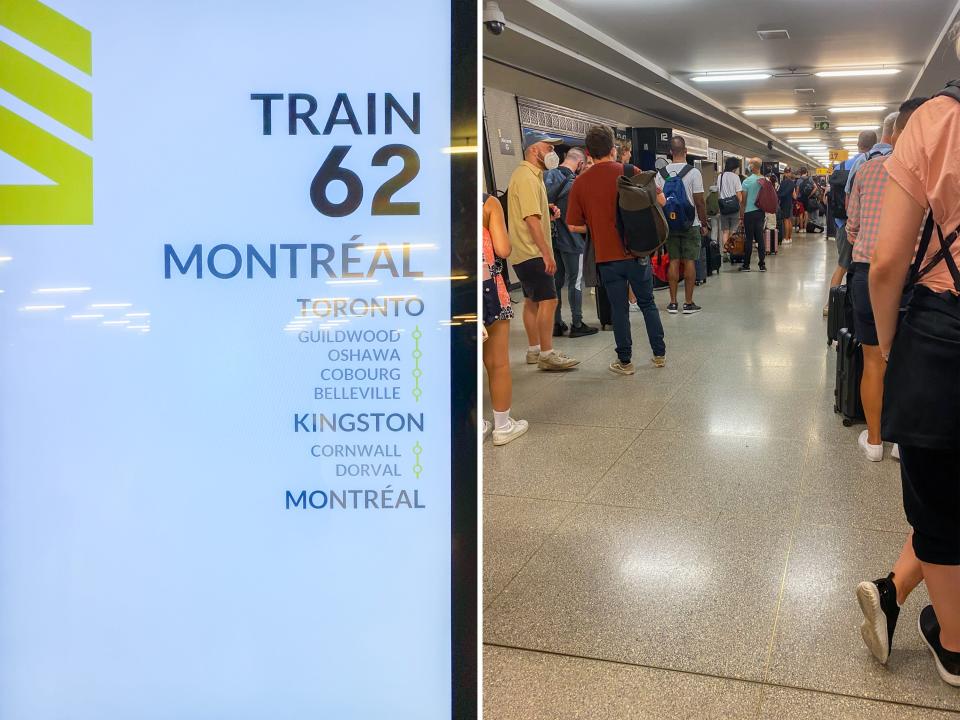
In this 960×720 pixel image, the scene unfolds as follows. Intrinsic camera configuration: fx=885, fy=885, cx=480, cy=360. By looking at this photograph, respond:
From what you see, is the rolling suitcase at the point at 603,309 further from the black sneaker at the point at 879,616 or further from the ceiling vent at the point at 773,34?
the black sneaker at the point at 879,616

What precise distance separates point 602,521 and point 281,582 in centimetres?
251

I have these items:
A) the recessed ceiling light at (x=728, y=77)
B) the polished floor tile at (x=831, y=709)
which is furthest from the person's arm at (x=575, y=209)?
the recessed ceiling light at (x=728, y=77)

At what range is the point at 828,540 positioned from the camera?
3092mm

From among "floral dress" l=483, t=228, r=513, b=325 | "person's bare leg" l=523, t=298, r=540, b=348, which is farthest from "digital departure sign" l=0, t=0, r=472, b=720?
"person's bare leg" l=523, t=298, r=540, b=348

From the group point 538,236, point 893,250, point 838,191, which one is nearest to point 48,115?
point 893,250

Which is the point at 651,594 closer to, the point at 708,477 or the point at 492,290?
the point at 708,477

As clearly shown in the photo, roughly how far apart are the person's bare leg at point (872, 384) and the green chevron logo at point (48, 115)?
3.60 metres

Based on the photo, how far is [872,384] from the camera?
3953 millimetres

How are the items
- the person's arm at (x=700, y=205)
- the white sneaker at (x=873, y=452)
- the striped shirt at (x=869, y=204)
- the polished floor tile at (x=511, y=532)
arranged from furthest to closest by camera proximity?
the person's arm at (x=700, y=205), the white sneaker at (x=873, y=452), the striped shirt at (x=869, y=204), the polished floor tile at (x=511, y=532)

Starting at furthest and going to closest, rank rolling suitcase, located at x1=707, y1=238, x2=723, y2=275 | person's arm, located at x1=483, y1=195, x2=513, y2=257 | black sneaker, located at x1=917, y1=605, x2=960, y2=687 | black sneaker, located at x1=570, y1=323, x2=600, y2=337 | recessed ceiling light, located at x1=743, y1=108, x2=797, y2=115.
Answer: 1. recessed ceiling light, located at x1=743, y1=108, x2=797, y2=115
2. rolling suitcase, located at x1=707, y1=238, x2=723, y2=275
3. black sneaker, located at x1=570, y1=323, x2=600, y2=337
4. person's arm, located at x1=483, y1=195, x2=513, y2=257
5. black sneaker, located at x1=917, y1=605, x2=960, y2=687

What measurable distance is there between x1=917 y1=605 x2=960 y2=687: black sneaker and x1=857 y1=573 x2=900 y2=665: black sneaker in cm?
10

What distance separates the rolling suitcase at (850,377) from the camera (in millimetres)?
4500

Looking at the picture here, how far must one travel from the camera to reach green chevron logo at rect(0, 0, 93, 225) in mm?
941

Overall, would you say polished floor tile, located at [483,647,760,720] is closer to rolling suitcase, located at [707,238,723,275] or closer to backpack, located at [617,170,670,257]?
backpack, located at [617,170,670,257]
